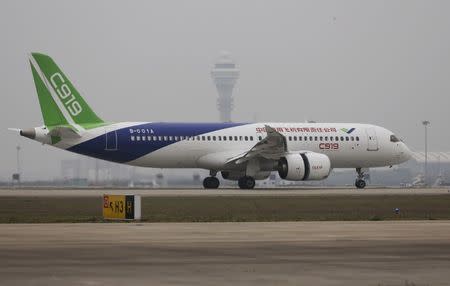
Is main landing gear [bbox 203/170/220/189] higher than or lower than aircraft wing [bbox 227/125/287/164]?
lower

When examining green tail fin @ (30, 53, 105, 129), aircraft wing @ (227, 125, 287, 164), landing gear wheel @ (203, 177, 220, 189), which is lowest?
landing gear wheel @ (203, 177, 220, 189)

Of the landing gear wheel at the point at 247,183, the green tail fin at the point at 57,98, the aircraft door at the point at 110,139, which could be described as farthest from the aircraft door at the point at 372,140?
the green tail fin at the point at 57,98

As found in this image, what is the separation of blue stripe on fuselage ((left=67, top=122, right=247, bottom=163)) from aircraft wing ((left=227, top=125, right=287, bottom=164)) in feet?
11.1

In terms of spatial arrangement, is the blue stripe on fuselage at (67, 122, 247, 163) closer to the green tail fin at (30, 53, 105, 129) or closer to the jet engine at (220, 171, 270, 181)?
the green tail fin at (30, 53, 105, 129)

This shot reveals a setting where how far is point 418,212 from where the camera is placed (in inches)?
1576

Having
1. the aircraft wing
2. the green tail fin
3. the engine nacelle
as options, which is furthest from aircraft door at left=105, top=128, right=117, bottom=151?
the engine nacelle

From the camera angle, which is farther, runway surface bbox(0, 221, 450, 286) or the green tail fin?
the green tail fin

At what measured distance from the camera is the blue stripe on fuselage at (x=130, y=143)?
2263 inches

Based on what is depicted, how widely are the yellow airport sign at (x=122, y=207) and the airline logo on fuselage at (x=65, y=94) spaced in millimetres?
22815

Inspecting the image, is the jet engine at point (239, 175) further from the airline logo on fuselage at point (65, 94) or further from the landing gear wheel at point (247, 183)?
the airline logo on fuselage at point (65, 94)

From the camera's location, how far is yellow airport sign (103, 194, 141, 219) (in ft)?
113

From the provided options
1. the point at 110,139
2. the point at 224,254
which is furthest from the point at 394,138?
the point at 224,254

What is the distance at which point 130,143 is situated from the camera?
2291 inches

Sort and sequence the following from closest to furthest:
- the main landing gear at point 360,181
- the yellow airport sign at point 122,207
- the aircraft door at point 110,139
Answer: the yellow airport sign at point 122,207 < the aircraft door at point 110,139 < the main landing gear at point 360,181
